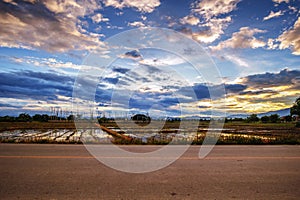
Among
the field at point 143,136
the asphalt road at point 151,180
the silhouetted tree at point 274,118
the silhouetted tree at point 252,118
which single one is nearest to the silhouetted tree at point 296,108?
the silhouetted tree at point 274,118

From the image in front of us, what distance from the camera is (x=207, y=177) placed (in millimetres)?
5469

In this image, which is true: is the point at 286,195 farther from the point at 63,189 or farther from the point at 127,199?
the point at 63,189

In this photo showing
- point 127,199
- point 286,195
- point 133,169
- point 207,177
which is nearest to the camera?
point 127,199

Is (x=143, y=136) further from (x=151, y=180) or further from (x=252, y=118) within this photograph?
(x=252, y=118)

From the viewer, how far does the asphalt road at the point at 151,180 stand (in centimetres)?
427

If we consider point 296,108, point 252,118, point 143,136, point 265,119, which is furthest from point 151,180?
point 252,118

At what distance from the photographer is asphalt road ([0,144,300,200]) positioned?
4.27 metres

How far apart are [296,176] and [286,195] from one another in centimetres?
173

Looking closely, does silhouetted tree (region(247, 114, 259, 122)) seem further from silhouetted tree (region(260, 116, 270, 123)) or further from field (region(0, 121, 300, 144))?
field (region(0, 121, 300, 144))

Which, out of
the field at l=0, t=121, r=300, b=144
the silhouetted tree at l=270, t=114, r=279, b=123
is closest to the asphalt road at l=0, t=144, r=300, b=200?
the field at l=0, t=121, r=300, b=144

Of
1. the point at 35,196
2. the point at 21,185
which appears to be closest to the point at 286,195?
the point at 35,196

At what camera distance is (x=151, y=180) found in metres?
5.22

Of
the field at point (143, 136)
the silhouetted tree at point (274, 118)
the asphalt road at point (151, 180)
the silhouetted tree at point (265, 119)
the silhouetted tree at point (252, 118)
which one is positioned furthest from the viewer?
the silhouetted tree at point (252, 118)

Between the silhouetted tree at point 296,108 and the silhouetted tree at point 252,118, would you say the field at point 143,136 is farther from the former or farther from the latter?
the silhouetted tree at point 252,118
